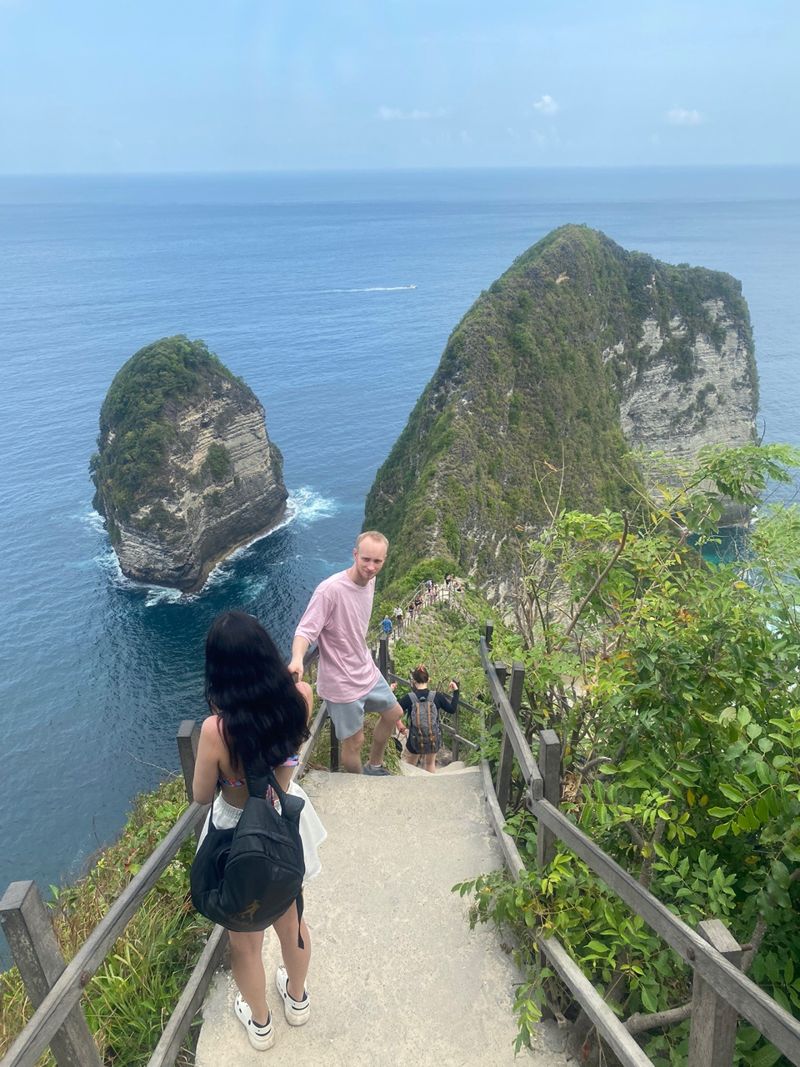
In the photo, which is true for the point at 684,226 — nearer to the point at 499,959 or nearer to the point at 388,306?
the point at 388,306

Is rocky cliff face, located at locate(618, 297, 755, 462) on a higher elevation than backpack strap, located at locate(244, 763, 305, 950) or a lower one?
lower

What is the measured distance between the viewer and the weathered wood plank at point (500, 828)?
4.17 meters

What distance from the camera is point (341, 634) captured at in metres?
5.46

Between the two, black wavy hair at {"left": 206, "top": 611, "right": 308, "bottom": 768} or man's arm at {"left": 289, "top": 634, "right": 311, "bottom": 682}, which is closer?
black wavy hair at {"left": 206, "top": 611, "right": 308, "bottom": 768}

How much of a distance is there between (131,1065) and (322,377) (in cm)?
8030

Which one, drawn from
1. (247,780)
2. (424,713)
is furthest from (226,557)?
(247,780)

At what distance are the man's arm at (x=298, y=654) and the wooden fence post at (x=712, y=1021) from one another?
97.4 inches

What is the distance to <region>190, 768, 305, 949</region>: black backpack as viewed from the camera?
3025mm

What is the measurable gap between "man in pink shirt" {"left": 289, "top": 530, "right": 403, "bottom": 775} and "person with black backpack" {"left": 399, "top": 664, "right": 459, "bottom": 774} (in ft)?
3.72

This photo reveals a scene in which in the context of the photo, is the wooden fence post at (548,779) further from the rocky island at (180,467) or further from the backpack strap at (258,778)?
the rocky island at (180,467)

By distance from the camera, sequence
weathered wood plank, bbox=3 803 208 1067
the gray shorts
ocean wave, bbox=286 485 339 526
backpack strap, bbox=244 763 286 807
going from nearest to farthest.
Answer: weathered wood plank, bbox=3 803 208 1067, backpack strap, bbox=244 763 286 807, the gray shorts, ocean wave, bbox=286 485 339 526

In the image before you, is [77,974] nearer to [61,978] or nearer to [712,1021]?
[61,978]

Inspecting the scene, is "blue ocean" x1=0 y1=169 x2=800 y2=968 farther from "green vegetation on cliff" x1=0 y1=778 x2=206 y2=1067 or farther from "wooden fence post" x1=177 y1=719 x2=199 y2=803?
"wooden fence post" x1=177 y1=719 x2=199 y2=803

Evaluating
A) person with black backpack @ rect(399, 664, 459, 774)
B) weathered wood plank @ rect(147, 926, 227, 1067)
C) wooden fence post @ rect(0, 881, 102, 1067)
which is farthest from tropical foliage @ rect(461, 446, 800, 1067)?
person with black backpack @ rect(399, 664, 459, 774)
